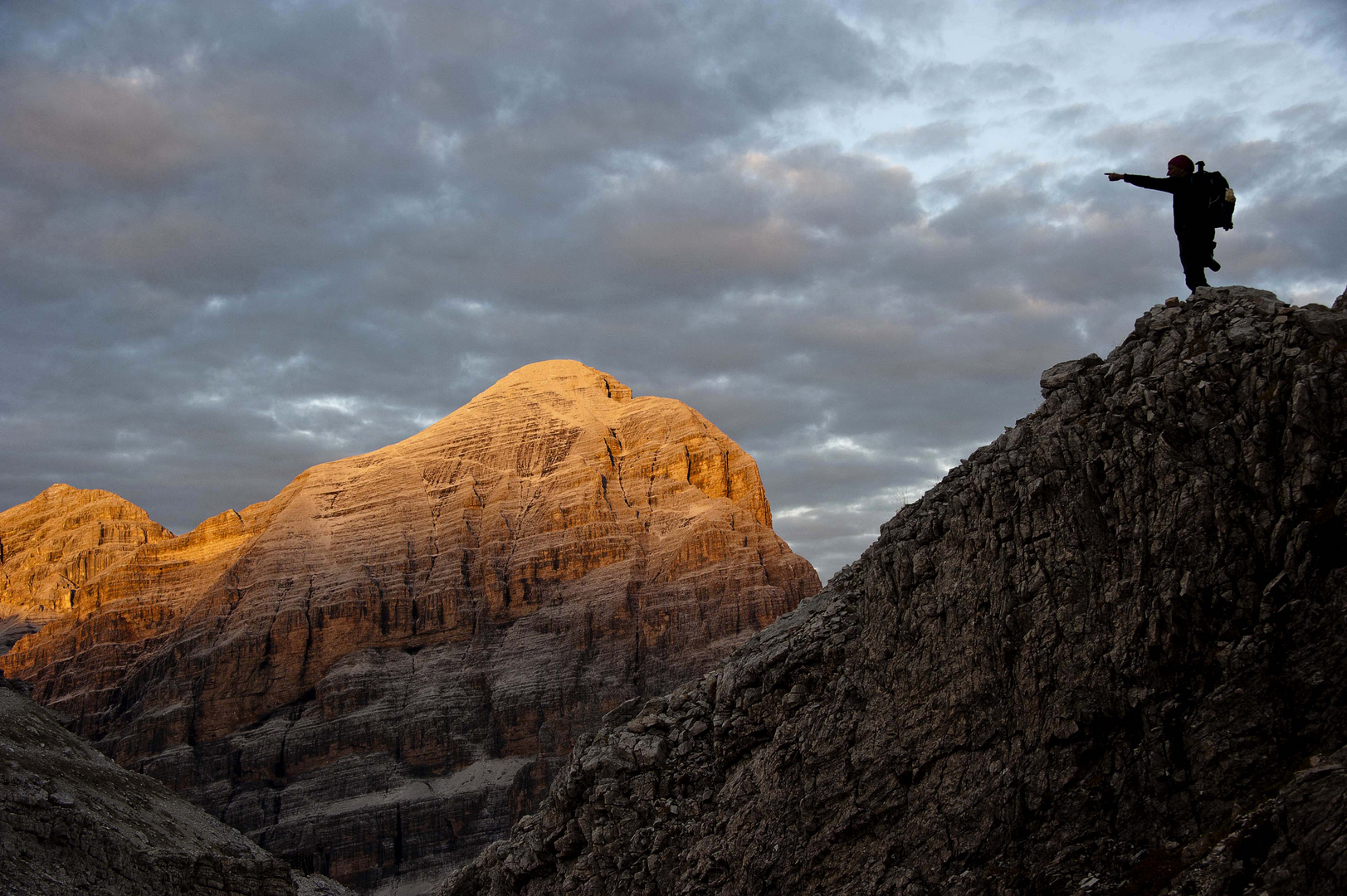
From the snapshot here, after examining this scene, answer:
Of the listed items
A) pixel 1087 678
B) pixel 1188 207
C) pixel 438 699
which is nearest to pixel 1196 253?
pixel 1188 207

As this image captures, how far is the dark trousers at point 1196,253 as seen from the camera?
34.9 metres

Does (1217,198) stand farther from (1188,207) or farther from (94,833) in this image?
(94,833)

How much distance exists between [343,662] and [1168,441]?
180 meters

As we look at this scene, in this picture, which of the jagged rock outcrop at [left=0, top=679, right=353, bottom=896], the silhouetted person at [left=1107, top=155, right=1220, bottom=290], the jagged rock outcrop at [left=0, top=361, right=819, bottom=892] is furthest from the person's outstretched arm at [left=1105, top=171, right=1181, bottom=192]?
the jagged rock outcrop at [left=0, top=361, right=819, bottom=892]

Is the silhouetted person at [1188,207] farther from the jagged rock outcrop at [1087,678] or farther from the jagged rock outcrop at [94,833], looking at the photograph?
the jagged rock outcrop at [94,833]

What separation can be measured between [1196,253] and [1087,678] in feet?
43.6

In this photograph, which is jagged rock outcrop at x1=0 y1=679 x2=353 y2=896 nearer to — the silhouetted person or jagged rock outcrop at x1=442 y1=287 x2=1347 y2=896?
jagged rock outcrop at x1=442 y1=287 x2=1347 y2=896

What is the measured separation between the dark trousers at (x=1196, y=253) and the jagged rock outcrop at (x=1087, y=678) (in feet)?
4.51

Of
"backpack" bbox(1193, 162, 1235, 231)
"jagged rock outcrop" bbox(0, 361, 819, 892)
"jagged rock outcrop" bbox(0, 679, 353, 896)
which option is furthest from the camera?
"jagged rock outcrop" bbox(0, 361, 819, 892)

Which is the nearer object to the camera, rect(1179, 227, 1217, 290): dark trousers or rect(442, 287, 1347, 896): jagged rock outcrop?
rect(442, 287, 1347, 896): jagged rock outcrop

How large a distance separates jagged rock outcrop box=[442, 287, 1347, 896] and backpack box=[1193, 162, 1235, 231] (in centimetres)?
218

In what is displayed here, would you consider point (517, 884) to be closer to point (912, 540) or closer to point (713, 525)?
point (912, 540)

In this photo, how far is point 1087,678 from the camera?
107ft

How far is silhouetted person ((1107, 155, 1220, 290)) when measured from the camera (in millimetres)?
34281
